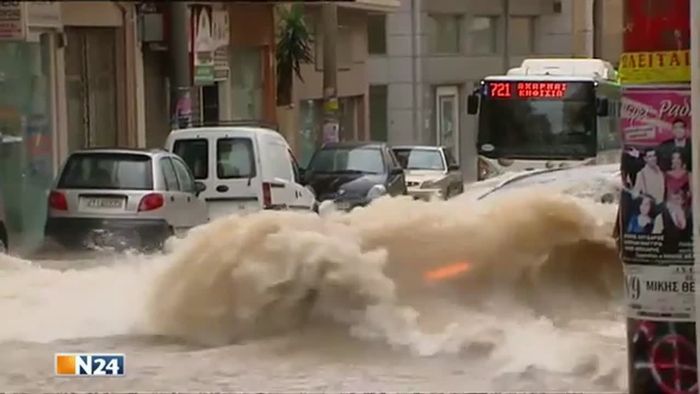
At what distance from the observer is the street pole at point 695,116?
4.90 meters

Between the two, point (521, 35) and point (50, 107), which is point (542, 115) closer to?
point (521, 35)

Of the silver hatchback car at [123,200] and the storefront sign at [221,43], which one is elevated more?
the storefront sign at [221,43]

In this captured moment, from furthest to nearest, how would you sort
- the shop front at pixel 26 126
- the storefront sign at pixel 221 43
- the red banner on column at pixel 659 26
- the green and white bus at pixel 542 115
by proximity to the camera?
1. the green and white bus at pixel 542 115
2. the shop front at pixel 26 126
3. the storefront sign at pixel 221 43
4. the red banner on column at pixel 659 26

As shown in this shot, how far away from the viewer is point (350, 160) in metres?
12.4

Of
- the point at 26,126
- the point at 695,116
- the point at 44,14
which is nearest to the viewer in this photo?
the point at 695,116

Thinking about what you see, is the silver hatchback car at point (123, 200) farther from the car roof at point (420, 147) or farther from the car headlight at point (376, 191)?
the car roof at point (420, 147)

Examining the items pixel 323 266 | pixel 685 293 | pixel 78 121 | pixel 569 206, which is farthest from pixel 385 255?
pixel 78 121

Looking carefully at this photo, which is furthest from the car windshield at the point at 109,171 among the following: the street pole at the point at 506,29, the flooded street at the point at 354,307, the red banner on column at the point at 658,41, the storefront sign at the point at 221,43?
the red banner on column at the point at 658,41

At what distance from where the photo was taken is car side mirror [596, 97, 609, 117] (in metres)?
11.2

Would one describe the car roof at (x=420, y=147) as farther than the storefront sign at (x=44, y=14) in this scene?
Yes

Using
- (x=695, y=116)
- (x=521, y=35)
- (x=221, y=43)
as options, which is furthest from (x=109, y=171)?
(x=695, y=116)

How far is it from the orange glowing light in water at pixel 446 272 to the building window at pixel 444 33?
10.7ft

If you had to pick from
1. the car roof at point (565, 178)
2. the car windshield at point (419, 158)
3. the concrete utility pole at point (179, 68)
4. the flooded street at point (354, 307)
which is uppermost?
the concrete utility pole at point (179, 68)

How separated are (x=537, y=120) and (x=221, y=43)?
14.7ft
